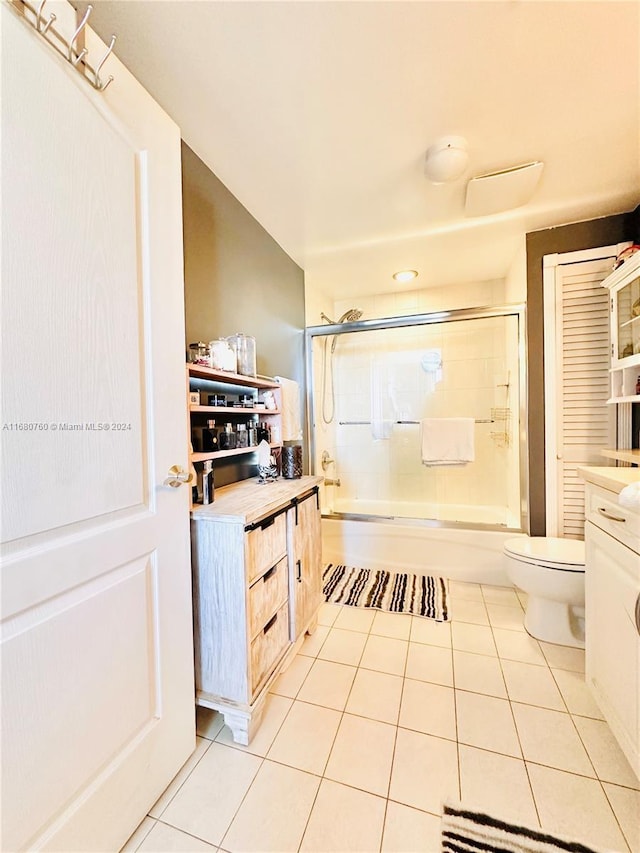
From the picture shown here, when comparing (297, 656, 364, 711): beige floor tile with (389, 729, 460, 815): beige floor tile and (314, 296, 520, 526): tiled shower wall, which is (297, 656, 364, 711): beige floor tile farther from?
(314, 296, 520, 526): tiled shower wall

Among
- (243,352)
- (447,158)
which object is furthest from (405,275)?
(243,352)

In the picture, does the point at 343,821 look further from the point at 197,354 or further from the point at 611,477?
the point at 197,354

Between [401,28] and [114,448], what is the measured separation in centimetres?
146

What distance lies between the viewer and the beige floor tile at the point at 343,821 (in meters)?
0.89

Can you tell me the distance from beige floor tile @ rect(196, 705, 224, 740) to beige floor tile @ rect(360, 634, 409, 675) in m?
0.64

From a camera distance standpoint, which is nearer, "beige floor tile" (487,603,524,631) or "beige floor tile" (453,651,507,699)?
"beige floor tile" (453,651,507,699)

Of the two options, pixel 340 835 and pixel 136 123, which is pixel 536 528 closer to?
pixel 340 835

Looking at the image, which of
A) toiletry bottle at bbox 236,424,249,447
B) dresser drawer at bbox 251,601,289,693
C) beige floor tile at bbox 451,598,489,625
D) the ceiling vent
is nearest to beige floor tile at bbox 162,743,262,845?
dresser drawer at bbox 251,601,289,693

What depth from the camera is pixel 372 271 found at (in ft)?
8.95

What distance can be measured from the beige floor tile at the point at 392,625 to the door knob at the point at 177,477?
53.9 inches

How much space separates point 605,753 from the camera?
1.12 m

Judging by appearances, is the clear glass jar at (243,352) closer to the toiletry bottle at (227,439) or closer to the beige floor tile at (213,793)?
the toiletry bottle at (227,439)

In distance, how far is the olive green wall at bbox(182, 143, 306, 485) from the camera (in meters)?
1.48

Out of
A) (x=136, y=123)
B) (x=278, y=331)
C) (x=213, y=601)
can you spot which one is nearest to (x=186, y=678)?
(x=213, y=601)
